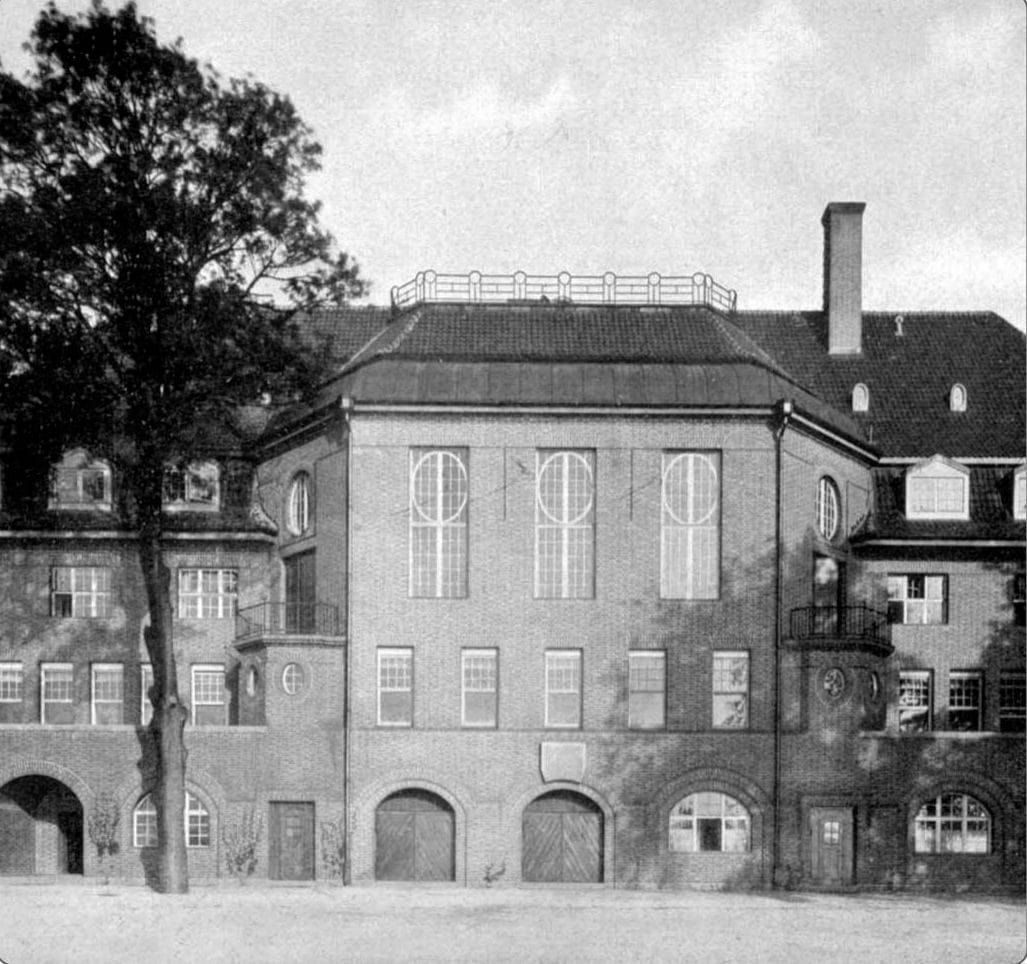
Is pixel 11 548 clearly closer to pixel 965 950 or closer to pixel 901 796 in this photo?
pixel 901 796

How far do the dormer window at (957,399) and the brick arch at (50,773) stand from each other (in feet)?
77.8

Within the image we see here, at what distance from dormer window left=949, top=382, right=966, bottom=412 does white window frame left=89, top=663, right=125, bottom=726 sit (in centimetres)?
2248

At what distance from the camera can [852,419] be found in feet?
135

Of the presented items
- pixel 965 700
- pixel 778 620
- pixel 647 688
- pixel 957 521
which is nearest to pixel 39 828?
pixel 647 688

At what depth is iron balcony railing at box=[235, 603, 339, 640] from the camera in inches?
1411

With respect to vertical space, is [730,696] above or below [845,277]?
below

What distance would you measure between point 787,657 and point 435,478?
8.90 m

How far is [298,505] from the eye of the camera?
38.6 meters

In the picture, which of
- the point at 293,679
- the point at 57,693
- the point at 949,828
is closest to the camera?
the point at 293,679

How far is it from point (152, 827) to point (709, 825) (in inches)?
490

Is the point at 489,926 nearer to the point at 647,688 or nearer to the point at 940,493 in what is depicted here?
the point at 647,688

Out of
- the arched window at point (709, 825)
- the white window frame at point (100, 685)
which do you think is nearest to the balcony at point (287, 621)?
the white window frame at point (100, 685)

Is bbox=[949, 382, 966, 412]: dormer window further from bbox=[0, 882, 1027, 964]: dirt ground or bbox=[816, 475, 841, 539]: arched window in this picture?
bbox=[0, 882, 1027, 964]: dirt ground

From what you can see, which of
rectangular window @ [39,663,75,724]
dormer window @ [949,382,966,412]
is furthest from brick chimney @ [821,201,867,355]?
rectangular window @ [39,663,75,724]
